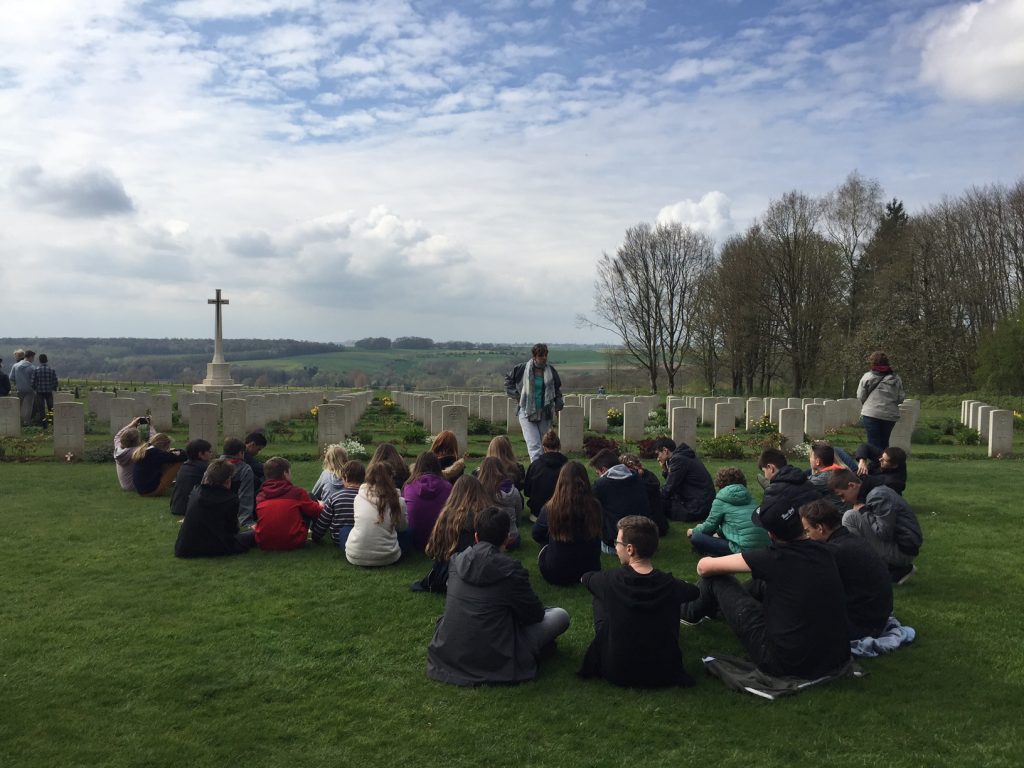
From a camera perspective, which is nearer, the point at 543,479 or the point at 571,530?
the point at 571,530

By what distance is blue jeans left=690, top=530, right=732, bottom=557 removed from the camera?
7105mm

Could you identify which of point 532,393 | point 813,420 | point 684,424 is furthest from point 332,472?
point 813,420

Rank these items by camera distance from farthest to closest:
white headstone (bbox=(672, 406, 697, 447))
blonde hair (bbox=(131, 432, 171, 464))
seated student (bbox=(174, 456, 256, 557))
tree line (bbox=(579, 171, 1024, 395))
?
tree line (bbox=(579, 171, 1024, 395)) → white headstone (bbox=(672, 406, 697, 447)) → blonde hair (bbox=(131, 432, 171, 464)) → seated student (bbox=(174, 456, 256, 557))

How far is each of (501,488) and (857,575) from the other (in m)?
3.61

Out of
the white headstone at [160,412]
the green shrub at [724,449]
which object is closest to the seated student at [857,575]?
the green shrub at [724,449]

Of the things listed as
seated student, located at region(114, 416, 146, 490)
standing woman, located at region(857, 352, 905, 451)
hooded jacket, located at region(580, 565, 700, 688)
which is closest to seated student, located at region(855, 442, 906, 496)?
standing woman, located at region(857, 352, 905, 451)

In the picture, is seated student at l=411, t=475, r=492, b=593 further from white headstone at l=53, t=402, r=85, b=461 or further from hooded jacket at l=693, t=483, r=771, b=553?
white headstone at l=53, t=402, r=85, b=461

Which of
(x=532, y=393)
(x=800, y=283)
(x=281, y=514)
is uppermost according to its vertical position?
(x=800, y=283)

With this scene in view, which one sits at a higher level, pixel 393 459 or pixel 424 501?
pixel 393 459

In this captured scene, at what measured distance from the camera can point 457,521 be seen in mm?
6027

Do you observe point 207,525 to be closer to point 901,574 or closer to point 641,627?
point 641,627

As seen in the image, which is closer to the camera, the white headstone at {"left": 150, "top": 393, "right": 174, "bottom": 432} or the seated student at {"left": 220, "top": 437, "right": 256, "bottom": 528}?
the seated student at {"left": 220, "top": 437, "right": 256, "bottom": 528}

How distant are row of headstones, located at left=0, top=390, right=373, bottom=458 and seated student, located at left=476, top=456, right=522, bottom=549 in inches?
317

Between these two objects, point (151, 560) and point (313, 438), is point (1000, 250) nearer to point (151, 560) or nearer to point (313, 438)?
point (313, 438)
